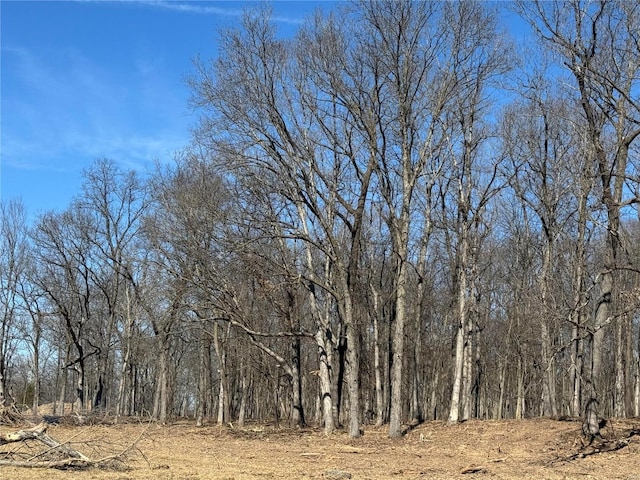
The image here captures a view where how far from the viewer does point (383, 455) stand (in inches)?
567

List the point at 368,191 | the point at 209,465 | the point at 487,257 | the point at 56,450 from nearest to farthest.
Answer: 1. the point at 56,450
2. the point at 209,465
3. the point at 368,191
4. the point at 487,257

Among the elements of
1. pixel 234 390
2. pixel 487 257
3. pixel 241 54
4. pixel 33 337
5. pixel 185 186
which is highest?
pixel 241 54

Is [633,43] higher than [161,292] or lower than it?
higher

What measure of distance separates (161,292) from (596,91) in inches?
688

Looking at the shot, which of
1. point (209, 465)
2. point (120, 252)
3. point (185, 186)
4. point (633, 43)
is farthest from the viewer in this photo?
point (120, 252)

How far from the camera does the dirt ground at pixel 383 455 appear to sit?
34.8ft

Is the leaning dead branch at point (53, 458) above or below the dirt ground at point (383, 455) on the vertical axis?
above

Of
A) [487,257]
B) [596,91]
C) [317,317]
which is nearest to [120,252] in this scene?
[317,317]

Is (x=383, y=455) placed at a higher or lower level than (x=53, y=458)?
lower

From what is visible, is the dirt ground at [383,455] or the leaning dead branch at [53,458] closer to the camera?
the leaning dead branch at [53,458]

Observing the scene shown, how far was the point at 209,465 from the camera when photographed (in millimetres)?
11805

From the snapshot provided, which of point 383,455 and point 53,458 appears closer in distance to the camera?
point 53,458

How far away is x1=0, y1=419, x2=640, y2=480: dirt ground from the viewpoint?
34.8 feet

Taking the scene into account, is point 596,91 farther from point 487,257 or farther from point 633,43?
point 487,257
